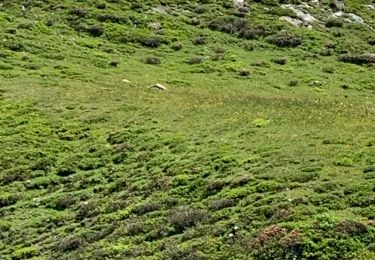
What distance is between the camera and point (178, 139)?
3375 centimetres

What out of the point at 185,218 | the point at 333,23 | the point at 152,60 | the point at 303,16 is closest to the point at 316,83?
the point at 152,60

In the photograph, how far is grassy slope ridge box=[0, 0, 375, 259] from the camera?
21.7 m

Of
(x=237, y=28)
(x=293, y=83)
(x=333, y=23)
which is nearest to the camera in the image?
(x=293, y=83)

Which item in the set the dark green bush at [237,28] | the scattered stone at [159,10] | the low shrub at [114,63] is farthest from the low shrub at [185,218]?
the scattered stone at [159,10]

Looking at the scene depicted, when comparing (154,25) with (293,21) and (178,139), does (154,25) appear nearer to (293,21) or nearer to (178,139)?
(293,21)

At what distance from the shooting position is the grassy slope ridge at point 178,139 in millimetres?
21734

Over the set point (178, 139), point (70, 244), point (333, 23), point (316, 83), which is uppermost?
point (70, 244)

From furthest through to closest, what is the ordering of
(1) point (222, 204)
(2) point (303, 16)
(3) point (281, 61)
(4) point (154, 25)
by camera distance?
(2) point (303, 16) < (4) point (154, 25) < (3) point (281, 61) < (1) point (222, 204)

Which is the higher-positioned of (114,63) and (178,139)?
(178,139)

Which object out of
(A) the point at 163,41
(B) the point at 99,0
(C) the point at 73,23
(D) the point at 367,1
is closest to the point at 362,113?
(A) the point at 163,41

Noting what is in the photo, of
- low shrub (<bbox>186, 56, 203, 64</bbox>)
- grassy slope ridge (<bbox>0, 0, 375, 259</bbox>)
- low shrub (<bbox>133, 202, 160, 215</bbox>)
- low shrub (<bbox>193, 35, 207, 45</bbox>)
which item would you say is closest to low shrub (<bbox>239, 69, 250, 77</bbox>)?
grassy slope ridge (<bbox>0, 0, 375, 259</bbox>)

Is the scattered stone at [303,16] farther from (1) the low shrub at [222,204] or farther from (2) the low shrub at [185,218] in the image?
(2) the low shrub at [185,218]

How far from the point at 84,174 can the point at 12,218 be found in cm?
492

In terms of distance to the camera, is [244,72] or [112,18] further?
[112,18]
